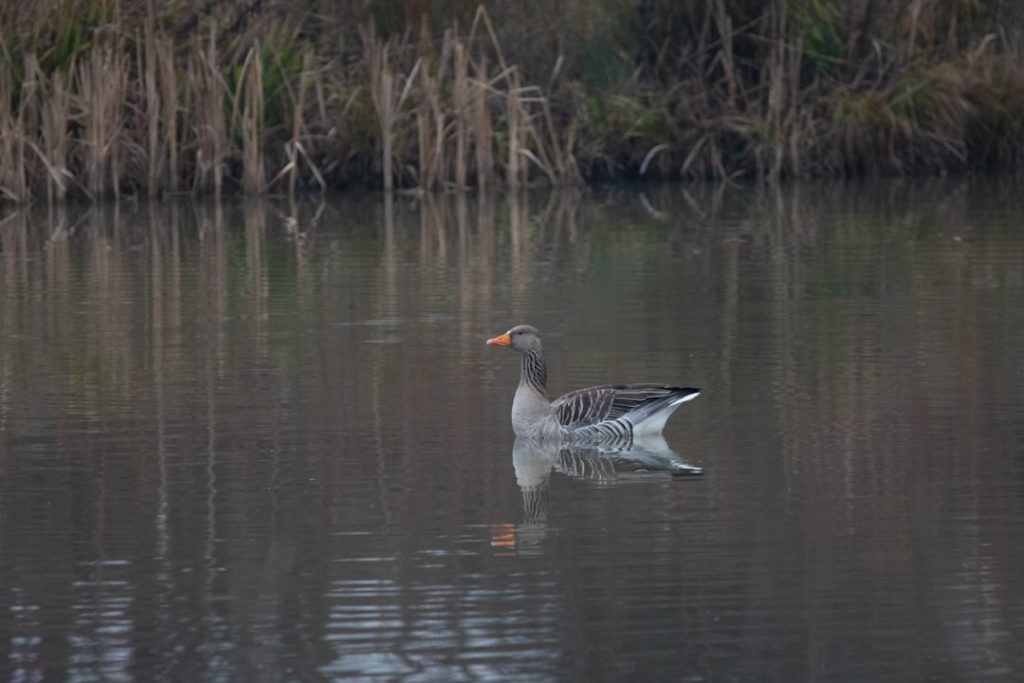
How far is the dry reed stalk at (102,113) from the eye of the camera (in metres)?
23.3

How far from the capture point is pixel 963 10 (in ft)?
92.3

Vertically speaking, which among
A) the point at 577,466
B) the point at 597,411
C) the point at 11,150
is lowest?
the point at 577,466

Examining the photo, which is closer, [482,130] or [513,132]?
[482,130]

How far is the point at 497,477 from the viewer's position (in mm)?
9203

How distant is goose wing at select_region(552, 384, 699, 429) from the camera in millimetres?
9750

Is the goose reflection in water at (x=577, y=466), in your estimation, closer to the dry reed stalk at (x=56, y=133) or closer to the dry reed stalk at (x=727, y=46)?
the dry reed stalk at (x=56, y=133)

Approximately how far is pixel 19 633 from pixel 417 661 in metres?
1.35

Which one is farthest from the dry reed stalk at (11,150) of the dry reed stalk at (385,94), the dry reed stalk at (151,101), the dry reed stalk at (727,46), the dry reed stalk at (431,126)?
the dry reed stalk at (727,46)

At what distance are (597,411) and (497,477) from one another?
2.80ft

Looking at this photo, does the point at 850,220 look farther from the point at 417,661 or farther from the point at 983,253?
the point at 417,661

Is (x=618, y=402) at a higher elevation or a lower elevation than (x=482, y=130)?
lower

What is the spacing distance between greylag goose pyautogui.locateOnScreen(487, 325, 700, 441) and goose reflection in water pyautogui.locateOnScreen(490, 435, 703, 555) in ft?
0.20

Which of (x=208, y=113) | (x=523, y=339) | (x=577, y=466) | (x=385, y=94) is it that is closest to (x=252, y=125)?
(x=208, y=113)

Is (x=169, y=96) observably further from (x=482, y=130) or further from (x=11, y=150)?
(x=482, y=130)
